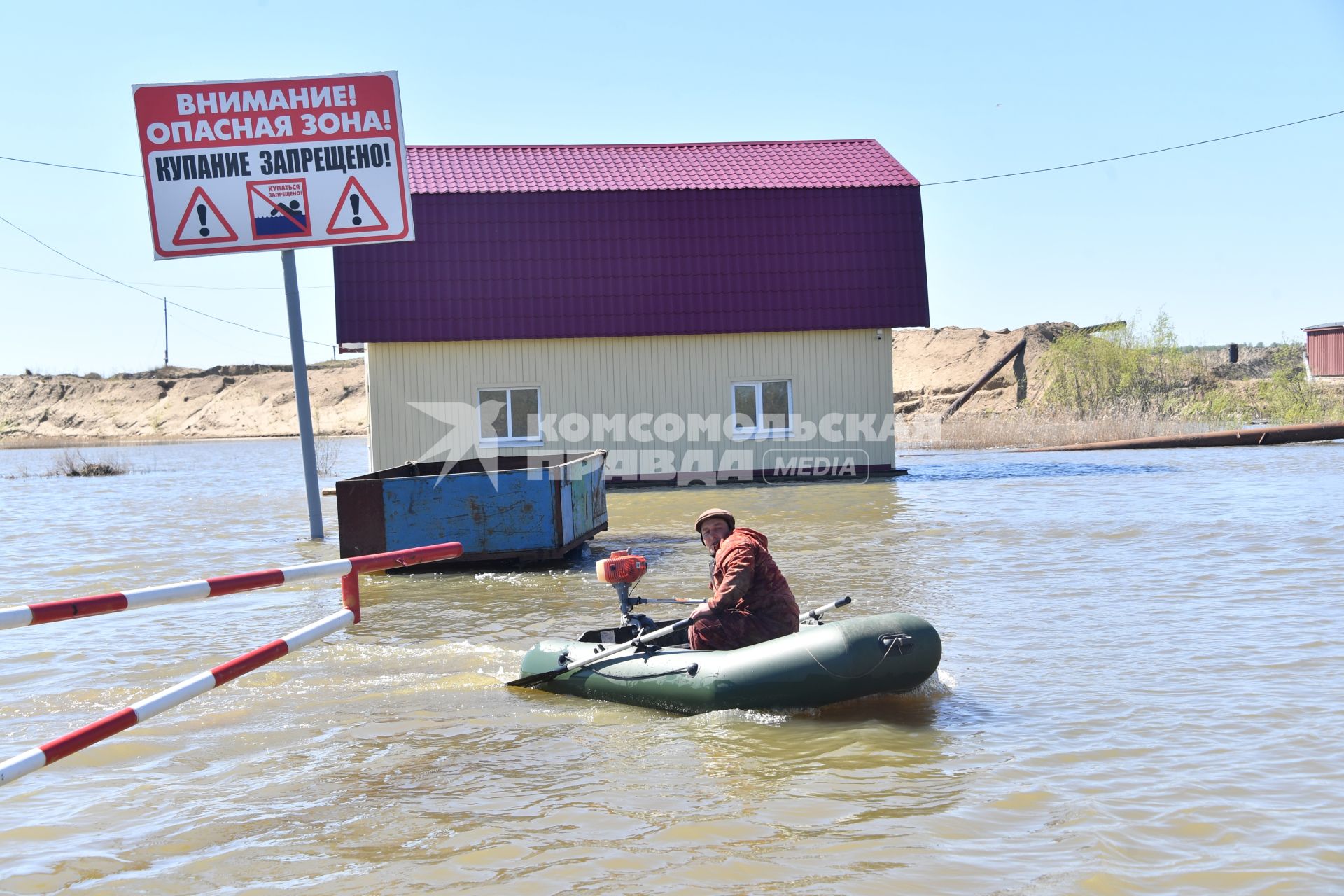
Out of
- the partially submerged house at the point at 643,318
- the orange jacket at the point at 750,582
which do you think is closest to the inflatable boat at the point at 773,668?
the orange jacket at the point at 750,582

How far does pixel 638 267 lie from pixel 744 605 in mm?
15616

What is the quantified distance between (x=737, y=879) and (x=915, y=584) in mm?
6650

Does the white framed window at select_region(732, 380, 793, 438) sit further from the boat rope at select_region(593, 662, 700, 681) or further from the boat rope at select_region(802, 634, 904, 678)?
the boat rope at select_region(802, 634, 904, 678)

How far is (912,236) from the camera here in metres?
23.0

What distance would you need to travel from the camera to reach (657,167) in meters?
24.1

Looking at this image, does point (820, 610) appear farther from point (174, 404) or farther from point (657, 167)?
point (174, 404)

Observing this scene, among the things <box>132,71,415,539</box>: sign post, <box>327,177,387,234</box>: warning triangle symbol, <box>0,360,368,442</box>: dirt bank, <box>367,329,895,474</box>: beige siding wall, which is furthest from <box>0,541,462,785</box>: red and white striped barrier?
<box>0,360,368,442</box>: dirt bank

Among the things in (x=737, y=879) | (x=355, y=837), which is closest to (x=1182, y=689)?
(x=737, y=879)

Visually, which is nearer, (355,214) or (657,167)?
(355,214)

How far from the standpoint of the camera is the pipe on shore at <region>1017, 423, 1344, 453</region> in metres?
28.0

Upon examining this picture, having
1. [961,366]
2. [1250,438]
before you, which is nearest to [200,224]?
[1250,438]

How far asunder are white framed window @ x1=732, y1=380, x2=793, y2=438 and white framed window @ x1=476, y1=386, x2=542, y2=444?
3687 millimetres

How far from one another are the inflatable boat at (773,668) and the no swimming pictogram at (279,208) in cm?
937

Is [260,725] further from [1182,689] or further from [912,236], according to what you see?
[912,236]
